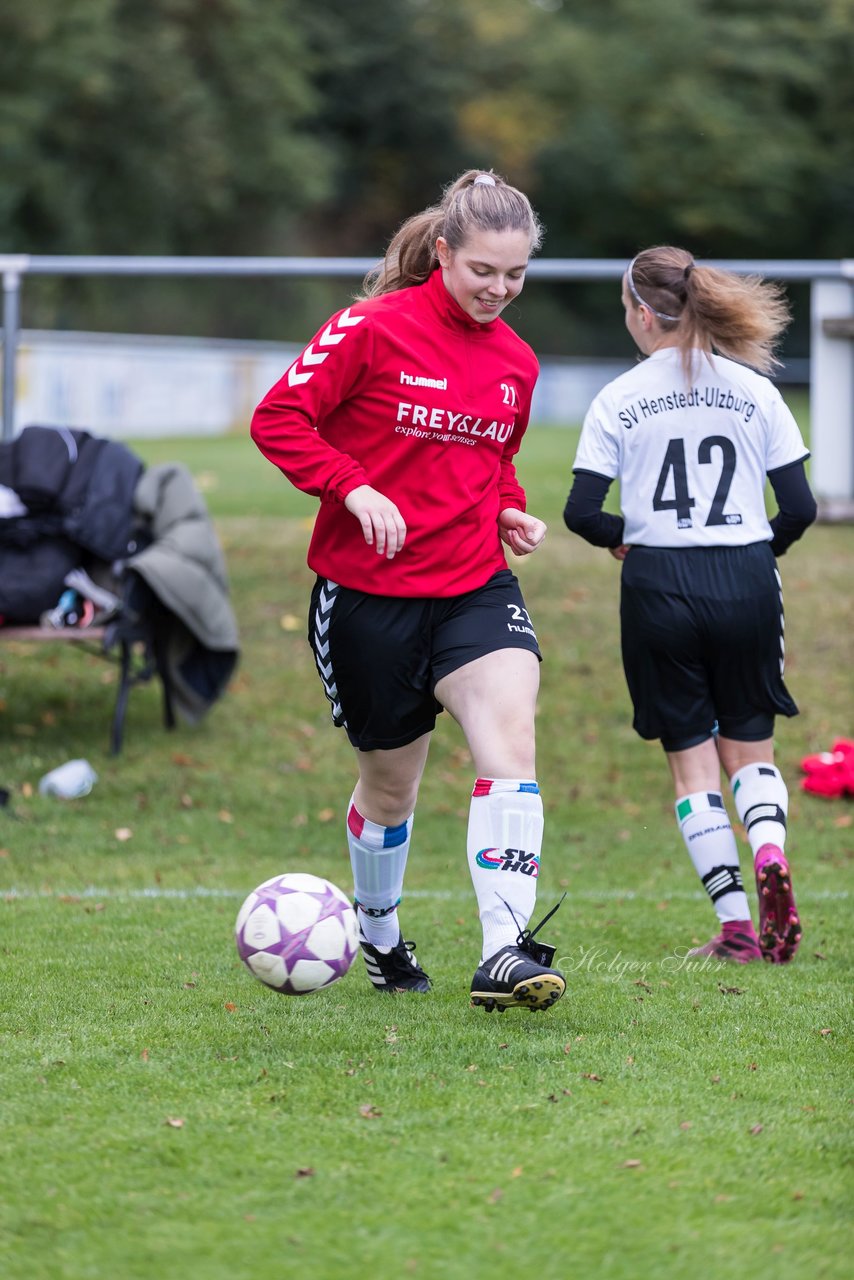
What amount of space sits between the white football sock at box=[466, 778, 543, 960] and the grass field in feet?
1.09

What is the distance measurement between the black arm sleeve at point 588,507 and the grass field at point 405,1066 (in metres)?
1.34

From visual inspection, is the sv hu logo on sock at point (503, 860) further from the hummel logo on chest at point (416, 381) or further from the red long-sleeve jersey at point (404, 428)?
the hummel logo on chest at point (416, 381)

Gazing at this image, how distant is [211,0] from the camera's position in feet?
129

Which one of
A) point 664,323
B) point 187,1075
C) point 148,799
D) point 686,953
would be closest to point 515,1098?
point 187,1075

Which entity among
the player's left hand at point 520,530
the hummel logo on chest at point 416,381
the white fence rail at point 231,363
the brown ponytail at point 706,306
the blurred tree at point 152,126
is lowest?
the player's left hand at point 520,530

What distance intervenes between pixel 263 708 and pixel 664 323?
470cm

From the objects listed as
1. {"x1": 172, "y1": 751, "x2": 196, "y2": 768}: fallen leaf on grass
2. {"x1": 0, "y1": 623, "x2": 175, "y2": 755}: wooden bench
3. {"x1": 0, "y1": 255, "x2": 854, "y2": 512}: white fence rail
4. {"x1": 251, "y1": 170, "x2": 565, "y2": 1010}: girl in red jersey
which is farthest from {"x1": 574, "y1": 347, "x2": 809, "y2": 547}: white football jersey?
{"x1": 172, "y1": 751, "x2": 196, "y2": 768}: fallen leaf on grass

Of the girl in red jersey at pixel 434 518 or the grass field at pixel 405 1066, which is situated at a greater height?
the girl in red jersey at pixel 434 518

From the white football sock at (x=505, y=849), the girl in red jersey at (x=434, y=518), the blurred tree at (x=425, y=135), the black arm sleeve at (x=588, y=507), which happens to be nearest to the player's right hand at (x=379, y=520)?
the girl in red jersey at (x=434, y=518)

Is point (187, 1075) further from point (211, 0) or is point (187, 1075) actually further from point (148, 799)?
point (211, 0)

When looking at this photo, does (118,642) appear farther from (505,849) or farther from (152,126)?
(152,126)

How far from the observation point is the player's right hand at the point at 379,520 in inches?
151

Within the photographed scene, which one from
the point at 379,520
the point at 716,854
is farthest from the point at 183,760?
the point at 379,520

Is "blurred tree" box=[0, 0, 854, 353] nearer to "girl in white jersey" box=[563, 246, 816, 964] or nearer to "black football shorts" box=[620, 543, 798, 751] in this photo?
"girl in white jersey" box=[563, 246, 816, 964]
